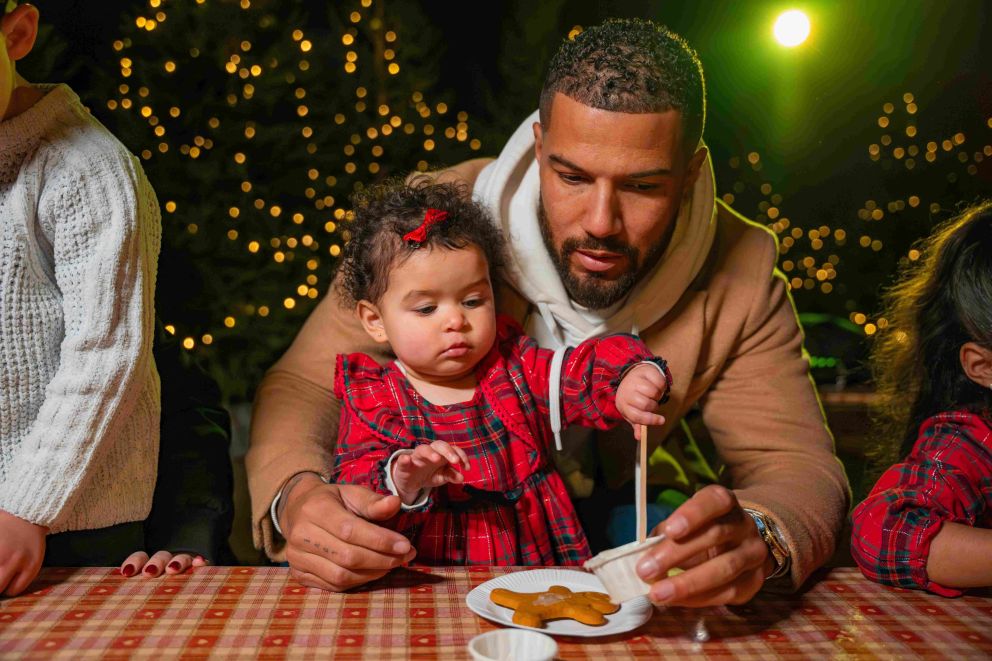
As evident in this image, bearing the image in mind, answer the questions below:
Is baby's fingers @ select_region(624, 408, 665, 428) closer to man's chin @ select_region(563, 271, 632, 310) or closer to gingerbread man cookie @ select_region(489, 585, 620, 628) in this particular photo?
gingerbread man cookie @ select_region(489, 585, 620, 628)

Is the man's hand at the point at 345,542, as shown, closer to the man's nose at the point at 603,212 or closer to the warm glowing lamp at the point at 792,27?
the man's nose at the point at 603,212

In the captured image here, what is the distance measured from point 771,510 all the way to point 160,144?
6.27ft

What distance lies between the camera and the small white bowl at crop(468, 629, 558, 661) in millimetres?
1124

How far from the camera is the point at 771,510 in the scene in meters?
1.51

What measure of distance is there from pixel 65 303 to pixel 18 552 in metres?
0.38

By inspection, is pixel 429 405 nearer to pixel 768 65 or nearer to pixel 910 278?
pixel 910 278

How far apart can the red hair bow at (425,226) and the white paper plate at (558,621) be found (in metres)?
0.58

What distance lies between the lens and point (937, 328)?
183 cm

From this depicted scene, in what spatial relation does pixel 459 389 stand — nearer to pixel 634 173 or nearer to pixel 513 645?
pixel 634 173

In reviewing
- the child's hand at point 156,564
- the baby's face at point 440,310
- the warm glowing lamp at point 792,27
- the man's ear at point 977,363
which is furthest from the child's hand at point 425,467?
the warm glowing lamp at point 792,27

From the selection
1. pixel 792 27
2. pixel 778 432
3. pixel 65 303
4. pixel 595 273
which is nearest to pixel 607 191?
pixel 595 273

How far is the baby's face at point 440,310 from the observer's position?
5.32 feet

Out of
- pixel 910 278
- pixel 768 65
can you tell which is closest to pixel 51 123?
pixel 910 278

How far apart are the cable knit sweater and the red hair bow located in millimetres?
436
